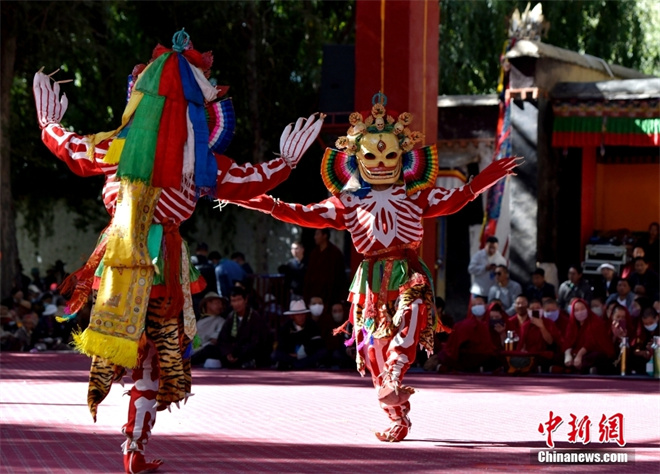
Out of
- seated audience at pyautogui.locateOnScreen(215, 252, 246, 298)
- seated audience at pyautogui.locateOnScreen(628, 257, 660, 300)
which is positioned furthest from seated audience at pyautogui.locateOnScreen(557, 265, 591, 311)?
seated audience at pyautogui.locateOnScreen(215, 252, 246, 298)

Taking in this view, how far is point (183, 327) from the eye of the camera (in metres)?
7.48

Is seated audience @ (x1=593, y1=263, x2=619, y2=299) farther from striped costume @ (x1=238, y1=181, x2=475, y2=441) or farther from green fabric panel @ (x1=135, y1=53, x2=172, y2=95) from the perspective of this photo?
green fabric panel @ (x1=135, y1=53, x2=172, y2=95)

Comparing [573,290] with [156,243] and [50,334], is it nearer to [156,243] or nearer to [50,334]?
[50,334]

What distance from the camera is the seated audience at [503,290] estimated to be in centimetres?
1650

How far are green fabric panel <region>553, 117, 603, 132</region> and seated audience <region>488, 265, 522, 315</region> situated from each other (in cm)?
306

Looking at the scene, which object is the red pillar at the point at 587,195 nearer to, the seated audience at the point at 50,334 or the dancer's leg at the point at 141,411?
the seated audience at the point at 50,334

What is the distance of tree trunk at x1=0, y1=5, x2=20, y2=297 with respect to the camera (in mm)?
21016

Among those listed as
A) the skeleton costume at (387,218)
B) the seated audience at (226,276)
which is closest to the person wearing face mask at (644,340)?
the seated audience at (226,276)

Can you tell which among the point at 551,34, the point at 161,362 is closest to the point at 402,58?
the point at 161,362

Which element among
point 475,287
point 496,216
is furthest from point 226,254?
point 475,287

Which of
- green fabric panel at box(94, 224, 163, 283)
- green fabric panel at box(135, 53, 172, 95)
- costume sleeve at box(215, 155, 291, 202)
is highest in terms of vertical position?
green fabric panel at box(135, 53, 172, 95)

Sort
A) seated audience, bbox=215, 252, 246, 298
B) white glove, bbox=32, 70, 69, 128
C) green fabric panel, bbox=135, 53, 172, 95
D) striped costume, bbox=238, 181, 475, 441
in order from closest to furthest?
green fabric panel, bbox=135, 53, 172, 95, white glove, bbox=32, 70, 69, 128, striped costume, bbox=238, 181, 475, 441, seated audience, bbox=215, 252, 246, 298

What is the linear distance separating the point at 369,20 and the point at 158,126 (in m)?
9.41

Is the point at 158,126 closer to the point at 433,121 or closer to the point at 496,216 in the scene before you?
the point at 433,121
